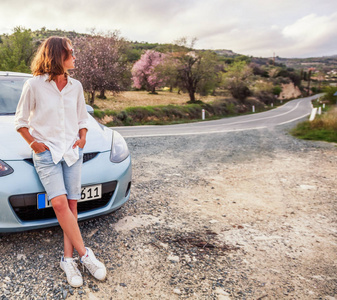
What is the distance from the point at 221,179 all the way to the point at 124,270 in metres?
3.10

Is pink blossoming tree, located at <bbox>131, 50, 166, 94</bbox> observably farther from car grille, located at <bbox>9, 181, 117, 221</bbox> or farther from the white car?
car grille, located at <bbox>9, 181, 117, 221</bbox>

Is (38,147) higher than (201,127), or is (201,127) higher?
(38,147)

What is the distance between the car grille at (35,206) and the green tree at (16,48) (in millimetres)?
15364

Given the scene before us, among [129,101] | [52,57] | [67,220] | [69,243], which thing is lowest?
[69,243]

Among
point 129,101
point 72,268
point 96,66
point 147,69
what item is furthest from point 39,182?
point 147,69

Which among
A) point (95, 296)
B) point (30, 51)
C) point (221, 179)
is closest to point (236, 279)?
point (95, 296)

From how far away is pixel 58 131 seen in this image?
6.72 feet

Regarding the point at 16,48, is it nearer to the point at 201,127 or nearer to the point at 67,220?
the point at 201,127

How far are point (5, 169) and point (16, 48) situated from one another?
17198 mm

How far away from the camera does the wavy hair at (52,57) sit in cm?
195

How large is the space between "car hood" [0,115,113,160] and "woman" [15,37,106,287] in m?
0.33

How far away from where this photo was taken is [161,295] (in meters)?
2.01

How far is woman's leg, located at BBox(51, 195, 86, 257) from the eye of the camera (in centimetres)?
204

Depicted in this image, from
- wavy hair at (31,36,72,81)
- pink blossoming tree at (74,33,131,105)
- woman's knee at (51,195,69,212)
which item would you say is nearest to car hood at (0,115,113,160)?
woman's knee at (51,195,69,212)
